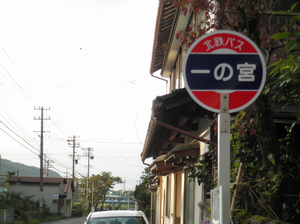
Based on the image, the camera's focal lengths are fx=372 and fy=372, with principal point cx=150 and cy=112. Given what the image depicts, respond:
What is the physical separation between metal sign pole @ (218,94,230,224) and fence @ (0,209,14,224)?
29455 millimetres

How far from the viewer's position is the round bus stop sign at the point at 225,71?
8.27 feet

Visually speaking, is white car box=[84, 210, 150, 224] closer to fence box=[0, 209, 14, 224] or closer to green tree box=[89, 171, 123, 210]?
fence box=[0, 209, 14, 224]

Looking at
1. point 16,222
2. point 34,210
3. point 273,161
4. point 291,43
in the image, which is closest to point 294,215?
point 273,161

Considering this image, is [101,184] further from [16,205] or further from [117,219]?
[117,219]

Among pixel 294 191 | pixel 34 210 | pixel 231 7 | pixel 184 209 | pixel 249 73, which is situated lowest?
pixel 34 210

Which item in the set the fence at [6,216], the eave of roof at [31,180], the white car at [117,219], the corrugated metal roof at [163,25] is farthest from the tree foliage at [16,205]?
the white car at [117,219]

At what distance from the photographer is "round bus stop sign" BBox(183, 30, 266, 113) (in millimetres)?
2520

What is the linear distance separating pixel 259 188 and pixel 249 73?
2.08 meters

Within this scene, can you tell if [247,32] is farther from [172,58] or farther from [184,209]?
[172,58]

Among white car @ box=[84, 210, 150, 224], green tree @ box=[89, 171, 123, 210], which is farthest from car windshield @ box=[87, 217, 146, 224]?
green tree @ box=[89, 171, 123, 210]

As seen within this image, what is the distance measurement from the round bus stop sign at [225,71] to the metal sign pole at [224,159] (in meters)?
0.05

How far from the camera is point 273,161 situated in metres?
3.40

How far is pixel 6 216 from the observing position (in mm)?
29891

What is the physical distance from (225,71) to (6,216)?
31.1 m
